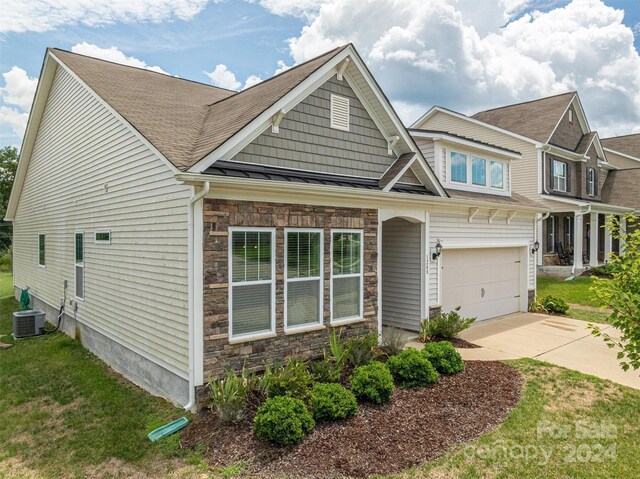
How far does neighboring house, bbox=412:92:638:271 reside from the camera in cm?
2028

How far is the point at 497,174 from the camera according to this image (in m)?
13.2

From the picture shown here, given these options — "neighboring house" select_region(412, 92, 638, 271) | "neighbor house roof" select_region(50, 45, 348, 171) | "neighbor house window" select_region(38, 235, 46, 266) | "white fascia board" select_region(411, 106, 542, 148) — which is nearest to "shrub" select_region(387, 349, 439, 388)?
"neighbor house roof" select_region(50, 45, 348, 171)

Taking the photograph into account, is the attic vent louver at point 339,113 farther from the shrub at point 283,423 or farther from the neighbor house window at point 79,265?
the neighbor house window at point 79,265

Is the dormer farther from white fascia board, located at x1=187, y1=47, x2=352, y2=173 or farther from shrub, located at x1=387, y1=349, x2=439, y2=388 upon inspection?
shrub, located at x1=387, y1=349, x2=439, y2=388

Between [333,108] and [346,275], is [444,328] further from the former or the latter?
[333,108]

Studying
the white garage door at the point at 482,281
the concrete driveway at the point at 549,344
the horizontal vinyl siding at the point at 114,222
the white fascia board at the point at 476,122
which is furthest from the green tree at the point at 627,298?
the white fascia board at the point at 476,122

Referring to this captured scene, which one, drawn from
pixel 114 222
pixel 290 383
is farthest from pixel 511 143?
pixel 290 383

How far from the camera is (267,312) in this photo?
6812 millimetres

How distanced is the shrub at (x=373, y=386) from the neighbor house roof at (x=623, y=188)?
83.9ft

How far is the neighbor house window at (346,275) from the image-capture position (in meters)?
7.88

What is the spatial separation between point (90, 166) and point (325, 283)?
243 inches

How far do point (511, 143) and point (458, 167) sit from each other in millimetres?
11168

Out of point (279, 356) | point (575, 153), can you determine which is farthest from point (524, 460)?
point (575, 153)

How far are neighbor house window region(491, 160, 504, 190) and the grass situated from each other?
11.2 m
